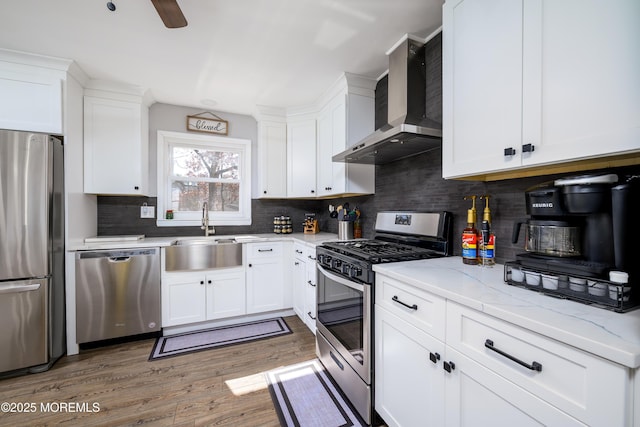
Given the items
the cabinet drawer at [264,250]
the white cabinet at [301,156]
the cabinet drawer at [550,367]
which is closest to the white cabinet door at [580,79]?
the cabinet drawer at [550,367]

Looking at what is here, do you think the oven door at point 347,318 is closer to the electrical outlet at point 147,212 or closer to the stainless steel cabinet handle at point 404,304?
the stainless steel cabinet handle at point 404,304

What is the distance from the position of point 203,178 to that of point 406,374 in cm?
305

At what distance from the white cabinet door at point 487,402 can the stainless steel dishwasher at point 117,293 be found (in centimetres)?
254

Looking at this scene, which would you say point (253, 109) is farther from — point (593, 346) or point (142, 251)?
point (593, 346)

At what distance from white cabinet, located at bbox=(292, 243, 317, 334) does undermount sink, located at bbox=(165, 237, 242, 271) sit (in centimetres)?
62

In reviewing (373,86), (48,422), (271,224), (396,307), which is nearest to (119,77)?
(271,224)

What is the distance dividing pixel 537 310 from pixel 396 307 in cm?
61

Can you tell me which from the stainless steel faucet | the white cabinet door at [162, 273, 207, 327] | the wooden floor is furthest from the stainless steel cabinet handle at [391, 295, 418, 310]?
the stainless steel faucet

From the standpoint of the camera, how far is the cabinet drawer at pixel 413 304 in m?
1.07

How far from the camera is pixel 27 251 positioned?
1.99m

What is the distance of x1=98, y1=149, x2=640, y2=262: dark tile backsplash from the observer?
143 cm

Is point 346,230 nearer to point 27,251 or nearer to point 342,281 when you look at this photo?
point 342,281

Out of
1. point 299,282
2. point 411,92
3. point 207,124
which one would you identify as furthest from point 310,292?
point 207,124

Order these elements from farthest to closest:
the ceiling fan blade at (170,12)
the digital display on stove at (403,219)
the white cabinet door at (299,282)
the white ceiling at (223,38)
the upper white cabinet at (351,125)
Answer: the white cabinet door at (299,282) → the upper white cabinet at (351,125) → the digital display on stove at (403,219) → the white ceiling at (223,38) → the ceiling fan blade at (170,12)
